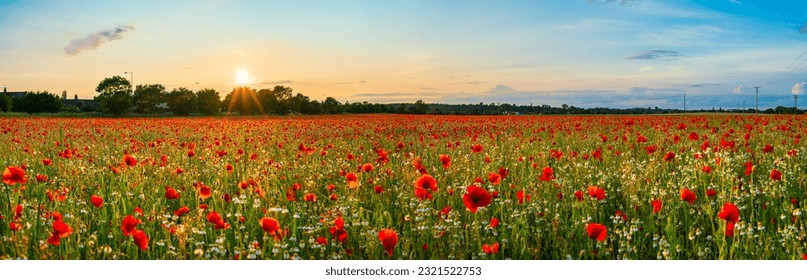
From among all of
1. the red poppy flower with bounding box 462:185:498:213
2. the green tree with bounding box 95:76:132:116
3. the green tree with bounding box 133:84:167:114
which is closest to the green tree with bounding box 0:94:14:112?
the green tree with bounding box 95:76:132:116

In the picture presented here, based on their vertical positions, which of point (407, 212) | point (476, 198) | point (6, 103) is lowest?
point (407, 212)

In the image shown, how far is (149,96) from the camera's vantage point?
4.48 m

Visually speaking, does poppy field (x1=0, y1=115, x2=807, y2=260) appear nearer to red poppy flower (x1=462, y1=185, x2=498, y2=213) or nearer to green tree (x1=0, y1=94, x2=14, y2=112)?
red poppy flower (x1=462, y1=185, x2=498, y2=213)

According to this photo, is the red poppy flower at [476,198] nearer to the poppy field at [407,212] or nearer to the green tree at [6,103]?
A: the poppy field at [407,212]

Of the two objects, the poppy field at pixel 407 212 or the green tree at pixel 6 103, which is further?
the green tree at pixel 6 103

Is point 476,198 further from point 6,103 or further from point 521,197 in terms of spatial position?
point 6,103

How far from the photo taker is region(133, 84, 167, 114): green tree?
13.1 feet

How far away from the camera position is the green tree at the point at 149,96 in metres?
3.99

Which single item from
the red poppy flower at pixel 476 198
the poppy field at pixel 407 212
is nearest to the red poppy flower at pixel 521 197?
the poppy field at pixel 407 212

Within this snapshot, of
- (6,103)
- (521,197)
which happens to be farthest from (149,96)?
(521,197)

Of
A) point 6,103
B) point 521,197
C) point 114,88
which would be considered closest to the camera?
point 521,197
